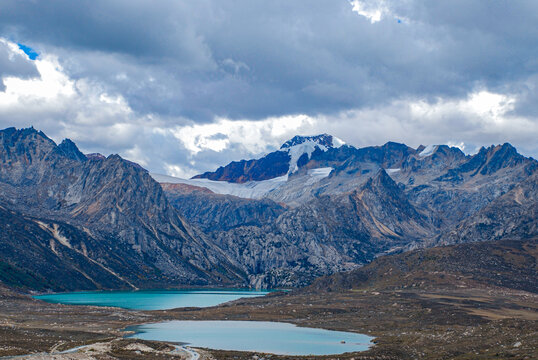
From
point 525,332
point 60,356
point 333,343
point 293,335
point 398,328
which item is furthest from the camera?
point 398,328

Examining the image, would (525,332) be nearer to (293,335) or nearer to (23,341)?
(293,335)

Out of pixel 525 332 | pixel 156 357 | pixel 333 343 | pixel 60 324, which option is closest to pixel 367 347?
pixel 333 343

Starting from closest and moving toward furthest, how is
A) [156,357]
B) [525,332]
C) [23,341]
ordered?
[156,357] < [23,341] < [525,332]

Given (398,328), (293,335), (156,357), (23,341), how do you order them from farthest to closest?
(398,328)
(293,335)
(23,341)
(156,357)

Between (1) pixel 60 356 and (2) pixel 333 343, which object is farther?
(2) pixel 333 343

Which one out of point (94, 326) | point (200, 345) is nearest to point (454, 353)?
point (200, 345)

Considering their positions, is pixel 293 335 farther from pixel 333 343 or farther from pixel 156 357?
pixel 156 357
